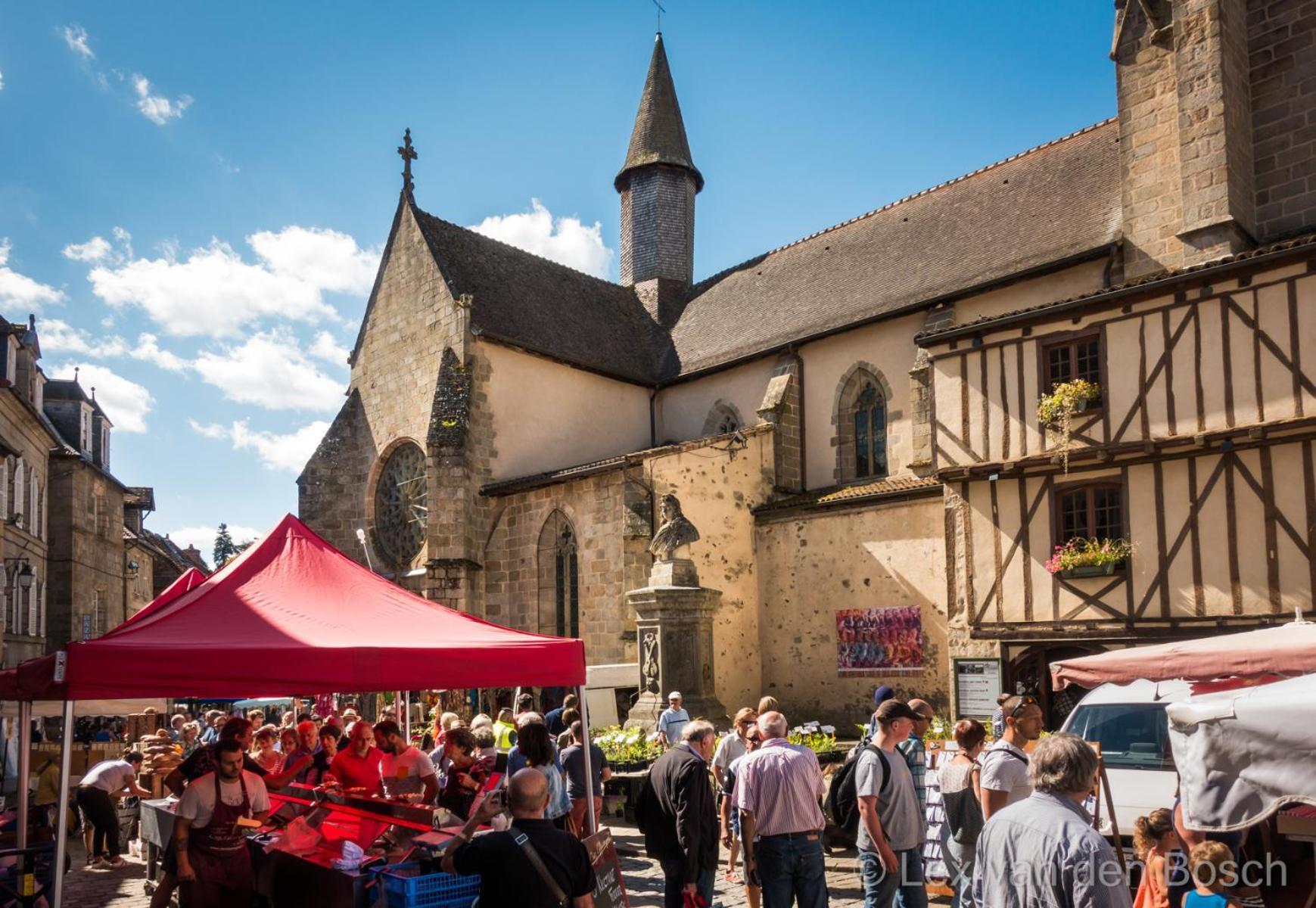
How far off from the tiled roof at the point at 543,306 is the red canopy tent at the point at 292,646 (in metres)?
15.1

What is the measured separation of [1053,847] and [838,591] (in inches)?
562

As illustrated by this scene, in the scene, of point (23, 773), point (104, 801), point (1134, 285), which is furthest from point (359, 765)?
point (1134, 285)

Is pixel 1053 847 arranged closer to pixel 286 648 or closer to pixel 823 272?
pixel 286 648

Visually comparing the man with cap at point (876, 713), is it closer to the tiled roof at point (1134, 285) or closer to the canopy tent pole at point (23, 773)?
the canopy tent pole at point (23, 773)

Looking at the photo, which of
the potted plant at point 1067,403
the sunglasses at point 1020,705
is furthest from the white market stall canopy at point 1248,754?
the potted plant at point 1067,403

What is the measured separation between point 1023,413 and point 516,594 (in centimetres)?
1087

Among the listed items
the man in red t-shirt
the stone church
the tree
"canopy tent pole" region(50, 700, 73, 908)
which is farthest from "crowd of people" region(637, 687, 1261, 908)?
the tree

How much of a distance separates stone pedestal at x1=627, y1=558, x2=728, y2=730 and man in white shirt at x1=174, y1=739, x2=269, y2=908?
7000 mm

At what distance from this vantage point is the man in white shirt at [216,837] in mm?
5824

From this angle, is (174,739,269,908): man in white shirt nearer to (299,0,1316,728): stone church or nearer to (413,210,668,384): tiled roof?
(299,0,1316,728): stone church

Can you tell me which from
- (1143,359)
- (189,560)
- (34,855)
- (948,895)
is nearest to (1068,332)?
(1143,359)

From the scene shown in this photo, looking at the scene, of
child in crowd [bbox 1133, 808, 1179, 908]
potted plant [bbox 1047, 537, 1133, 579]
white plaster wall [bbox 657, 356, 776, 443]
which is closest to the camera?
child in crowd [bbox 1133, 808, 1179, 908]

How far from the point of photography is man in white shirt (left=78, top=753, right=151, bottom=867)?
9922 mm

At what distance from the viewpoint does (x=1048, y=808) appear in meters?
3.18
